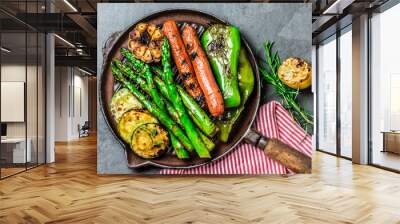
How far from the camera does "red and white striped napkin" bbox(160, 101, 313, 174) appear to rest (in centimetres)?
650

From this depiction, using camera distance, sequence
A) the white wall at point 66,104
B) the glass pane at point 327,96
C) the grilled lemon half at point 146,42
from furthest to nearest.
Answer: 1. the white wall at point 66,104
2. the glass pane at point 327,96
3. the grilled lemon half at point 146,42

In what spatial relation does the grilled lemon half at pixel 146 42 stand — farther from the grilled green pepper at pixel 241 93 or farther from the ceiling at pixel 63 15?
the ceiling at pixel 63 15

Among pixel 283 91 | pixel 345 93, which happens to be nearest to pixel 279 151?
pixel 283 91

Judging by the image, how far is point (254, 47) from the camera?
6.62 metres

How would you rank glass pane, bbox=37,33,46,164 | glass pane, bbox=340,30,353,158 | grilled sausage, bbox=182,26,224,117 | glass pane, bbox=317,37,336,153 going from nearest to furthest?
grilled sausage, bbox=182,26,224,117 → glass pane, bbox=37,33,46,164 → glass pane, bbox=340,30,353,158 → glass pane, bbox=317,37,336,153

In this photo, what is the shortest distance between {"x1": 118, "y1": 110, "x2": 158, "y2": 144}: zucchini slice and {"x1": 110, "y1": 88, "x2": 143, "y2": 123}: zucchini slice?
0.10m

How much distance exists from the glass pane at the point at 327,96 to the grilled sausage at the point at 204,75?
17.2ft

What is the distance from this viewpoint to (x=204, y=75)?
6277mm

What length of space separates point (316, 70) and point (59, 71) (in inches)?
417

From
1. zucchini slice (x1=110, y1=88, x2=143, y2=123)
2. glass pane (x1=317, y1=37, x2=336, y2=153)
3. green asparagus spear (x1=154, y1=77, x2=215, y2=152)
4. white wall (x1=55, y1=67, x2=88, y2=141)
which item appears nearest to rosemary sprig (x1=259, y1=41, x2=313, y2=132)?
green asparagus spear (x1=154, y1=77, x2=215, y2=152)

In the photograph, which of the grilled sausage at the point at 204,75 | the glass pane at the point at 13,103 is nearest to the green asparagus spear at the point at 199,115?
the grilled sausage at the point at 204,75

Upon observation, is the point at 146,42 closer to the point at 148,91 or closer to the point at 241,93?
the point at 148,91

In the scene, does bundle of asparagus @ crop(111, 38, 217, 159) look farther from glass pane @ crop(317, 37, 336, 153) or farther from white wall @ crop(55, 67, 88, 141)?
white wall @ crop(55, 67, 88, 141)

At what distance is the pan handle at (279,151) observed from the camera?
6.47 meters
